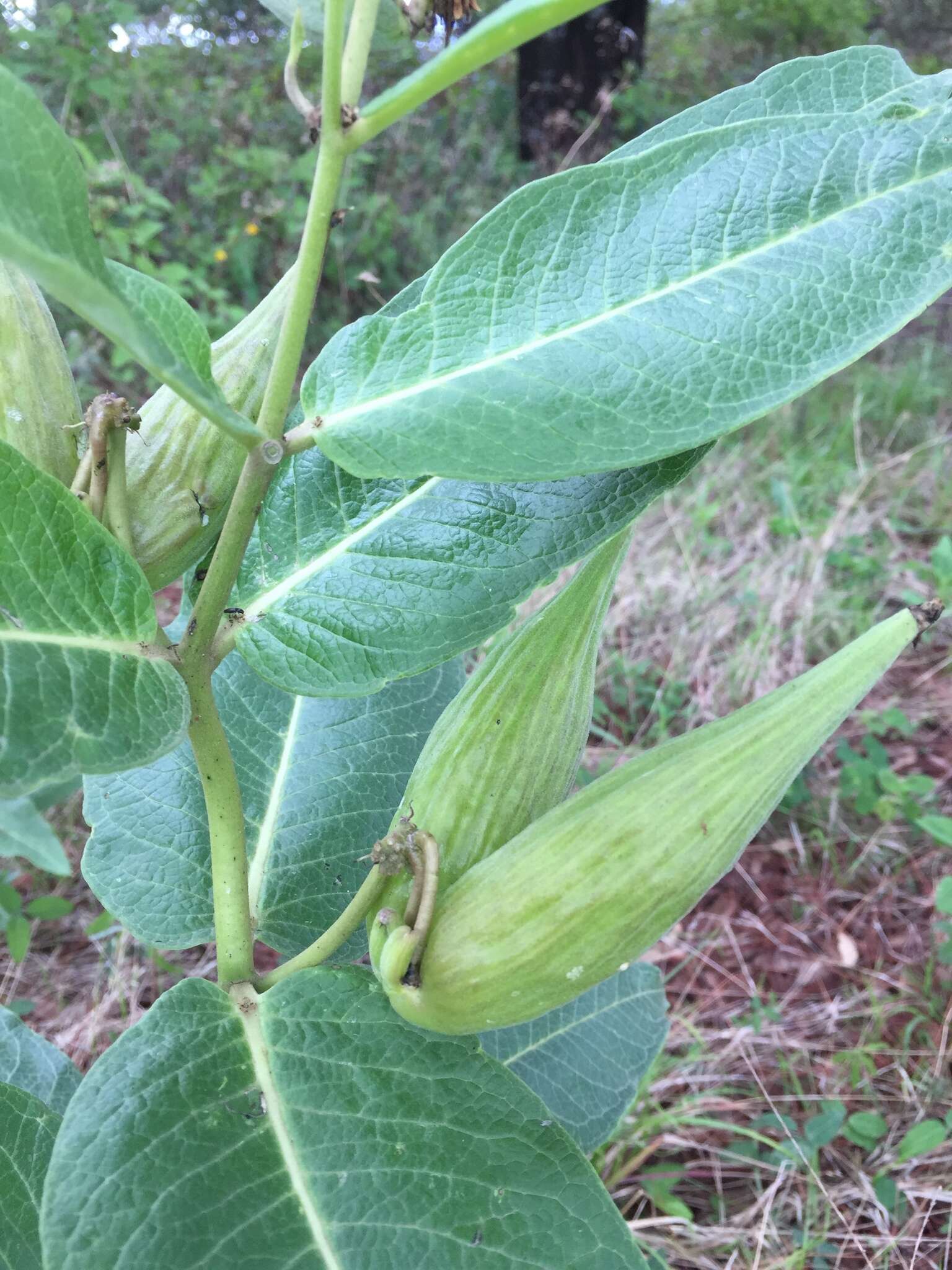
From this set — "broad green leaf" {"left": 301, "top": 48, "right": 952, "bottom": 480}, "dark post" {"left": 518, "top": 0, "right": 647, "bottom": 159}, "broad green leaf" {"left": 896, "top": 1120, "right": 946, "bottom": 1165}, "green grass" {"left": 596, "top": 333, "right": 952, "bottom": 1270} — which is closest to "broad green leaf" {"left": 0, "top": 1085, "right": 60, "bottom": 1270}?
"broad green leaf" {"left": 301, "top": 48, "right": 952, "bottom": 480}

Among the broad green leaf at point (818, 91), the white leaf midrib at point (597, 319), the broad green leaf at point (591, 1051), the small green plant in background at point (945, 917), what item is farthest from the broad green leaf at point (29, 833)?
the small green plant in background at point (945, 917)

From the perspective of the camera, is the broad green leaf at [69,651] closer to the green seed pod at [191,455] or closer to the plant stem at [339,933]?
the green seed pod at [191,455]

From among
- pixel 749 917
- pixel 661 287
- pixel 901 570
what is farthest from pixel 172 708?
pixel 901 570

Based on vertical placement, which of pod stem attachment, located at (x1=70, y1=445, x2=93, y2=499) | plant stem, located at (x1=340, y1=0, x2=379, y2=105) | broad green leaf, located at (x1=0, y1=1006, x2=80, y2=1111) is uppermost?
plant stem, located at (x1=340, y1=0, x2=379, y2=105)

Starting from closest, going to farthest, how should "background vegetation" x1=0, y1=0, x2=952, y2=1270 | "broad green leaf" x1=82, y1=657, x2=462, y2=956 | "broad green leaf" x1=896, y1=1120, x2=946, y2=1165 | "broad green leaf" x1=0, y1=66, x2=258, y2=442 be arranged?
"broad green leaf" x1=0, y1=66, x2=258, y2=442, "broad green leaf" x1=82, y1=657, x2=462, y2=956, "broad green leaf" x1=896, y1=1120, x2=946, y2=1165, "background vegetation" x1=0, y1=0, x2=952, y2=1270

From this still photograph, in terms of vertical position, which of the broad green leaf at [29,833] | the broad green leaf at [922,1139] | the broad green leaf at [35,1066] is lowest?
the broad green leaf at [922,1139]

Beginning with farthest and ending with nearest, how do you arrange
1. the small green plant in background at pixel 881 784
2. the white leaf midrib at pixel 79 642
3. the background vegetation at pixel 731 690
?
the small green plant in background at pixel 881 784 → the background vegetation at pixel 731 690 → the white leaf midrib at pixel 79 642

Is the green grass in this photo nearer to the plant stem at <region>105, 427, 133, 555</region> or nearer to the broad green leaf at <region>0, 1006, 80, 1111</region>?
the broad green leaf at <region>0, 1006, 80, 1111</region>

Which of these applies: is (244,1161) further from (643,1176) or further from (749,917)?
(749,917)
